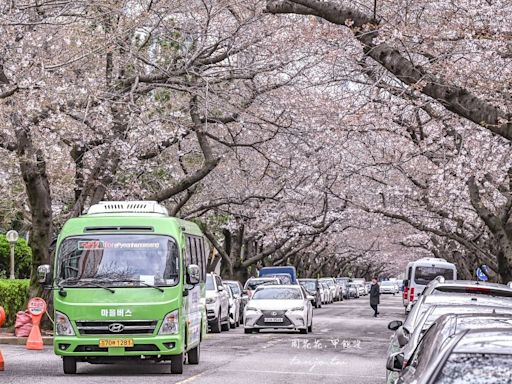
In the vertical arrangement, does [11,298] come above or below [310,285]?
above

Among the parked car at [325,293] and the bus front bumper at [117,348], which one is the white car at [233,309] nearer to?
the bus front bumper at [117,348]

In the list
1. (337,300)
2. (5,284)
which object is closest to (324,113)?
(5,284)

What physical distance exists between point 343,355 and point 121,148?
816 centimetres

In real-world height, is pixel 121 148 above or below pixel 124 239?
above

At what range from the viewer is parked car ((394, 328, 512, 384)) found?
641cm

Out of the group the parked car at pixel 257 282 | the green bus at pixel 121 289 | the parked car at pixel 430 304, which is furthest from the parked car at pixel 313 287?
the parked car at pixel 430 304

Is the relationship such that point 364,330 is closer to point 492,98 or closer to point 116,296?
point 492,98

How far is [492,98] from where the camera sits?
2077 cm

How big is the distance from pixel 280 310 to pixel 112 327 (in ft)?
47.8

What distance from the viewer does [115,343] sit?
16.7 metres

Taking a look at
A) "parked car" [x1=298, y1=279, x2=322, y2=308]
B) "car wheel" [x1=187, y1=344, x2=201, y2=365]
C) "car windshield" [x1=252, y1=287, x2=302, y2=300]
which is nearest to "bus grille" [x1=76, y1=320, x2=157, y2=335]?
"car wheel" [x1=187, y1=344, x2=201, y2=365]

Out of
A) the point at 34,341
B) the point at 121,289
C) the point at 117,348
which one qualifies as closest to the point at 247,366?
the point at 117,348

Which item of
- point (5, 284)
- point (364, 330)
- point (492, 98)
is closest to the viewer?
point (492, 98)

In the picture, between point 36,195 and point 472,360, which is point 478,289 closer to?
point 472,360
